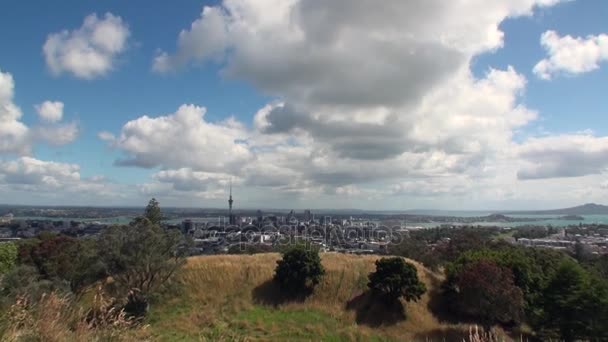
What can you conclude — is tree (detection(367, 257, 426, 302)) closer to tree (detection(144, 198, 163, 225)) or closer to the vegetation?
the vegetation

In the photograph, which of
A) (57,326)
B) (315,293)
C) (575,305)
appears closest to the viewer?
(57,326)

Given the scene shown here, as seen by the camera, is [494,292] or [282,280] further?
[282,280]

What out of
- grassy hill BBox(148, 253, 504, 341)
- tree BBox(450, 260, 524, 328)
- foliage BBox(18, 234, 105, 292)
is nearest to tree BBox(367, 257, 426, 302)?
grassy hill BBox(148, 253, 504, 341)

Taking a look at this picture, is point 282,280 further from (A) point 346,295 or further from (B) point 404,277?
(B) point 404,277

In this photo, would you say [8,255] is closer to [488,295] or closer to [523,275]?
[488,295]

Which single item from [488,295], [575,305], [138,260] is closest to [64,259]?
[138,260]

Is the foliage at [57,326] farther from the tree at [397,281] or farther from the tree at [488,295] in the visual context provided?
the tree at [488,295]

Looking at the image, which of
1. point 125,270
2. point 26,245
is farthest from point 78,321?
point 26,245
